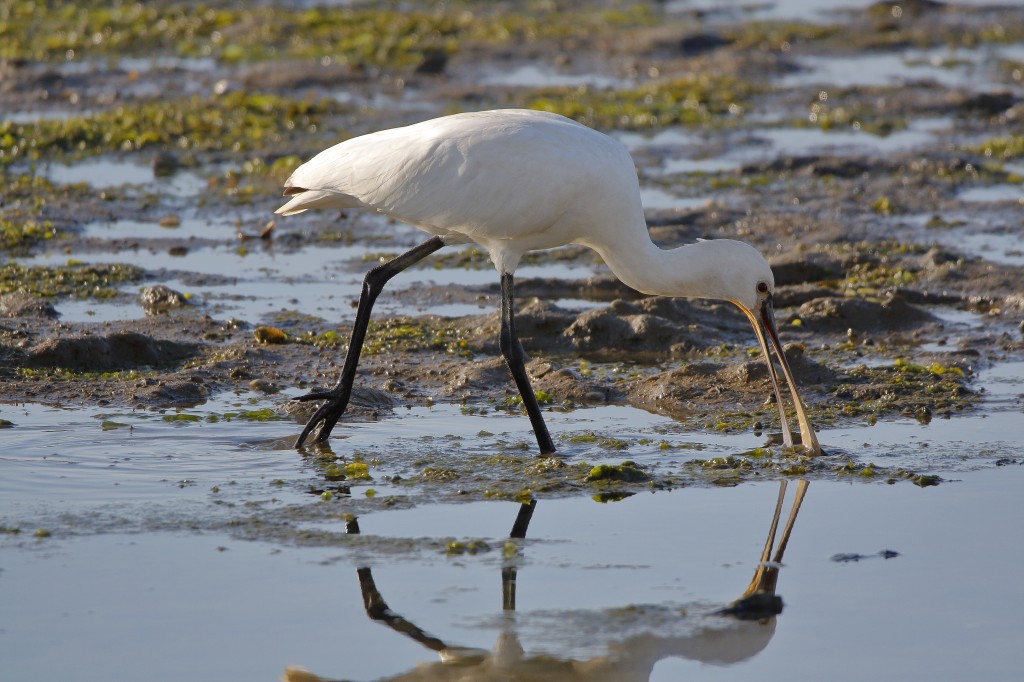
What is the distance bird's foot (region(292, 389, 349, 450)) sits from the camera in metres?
6.59

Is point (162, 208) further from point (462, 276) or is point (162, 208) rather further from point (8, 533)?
point (8, 533)

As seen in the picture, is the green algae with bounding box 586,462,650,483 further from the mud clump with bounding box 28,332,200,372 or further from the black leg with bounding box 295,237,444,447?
the mud clump with bounding box 28,332,200,372

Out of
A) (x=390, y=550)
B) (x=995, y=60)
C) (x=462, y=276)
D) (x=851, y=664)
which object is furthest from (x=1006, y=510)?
(x=995, y=60)

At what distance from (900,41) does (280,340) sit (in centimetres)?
1338

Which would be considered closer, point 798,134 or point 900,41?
point 798,134

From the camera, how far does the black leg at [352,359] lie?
6645mm

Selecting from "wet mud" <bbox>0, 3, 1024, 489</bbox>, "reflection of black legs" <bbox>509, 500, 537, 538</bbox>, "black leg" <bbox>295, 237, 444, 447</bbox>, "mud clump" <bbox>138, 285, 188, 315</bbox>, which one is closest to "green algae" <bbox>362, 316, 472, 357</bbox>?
"wet mud" <bbox>0, 3, 1024, 489</bbox>

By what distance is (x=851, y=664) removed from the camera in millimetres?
4375

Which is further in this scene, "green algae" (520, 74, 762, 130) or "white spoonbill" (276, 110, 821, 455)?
"green algae" (520, 74, 762, 130)

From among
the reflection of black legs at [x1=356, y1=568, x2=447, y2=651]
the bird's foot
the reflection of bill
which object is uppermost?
the bird's foot

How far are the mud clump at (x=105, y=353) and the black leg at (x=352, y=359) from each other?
1.34m

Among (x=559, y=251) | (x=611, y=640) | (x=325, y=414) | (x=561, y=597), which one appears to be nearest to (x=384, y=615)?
(x=561, y=597)

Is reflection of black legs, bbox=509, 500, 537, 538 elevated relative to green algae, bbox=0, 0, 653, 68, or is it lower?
lower

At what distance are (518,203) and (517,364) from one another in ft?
2.33
